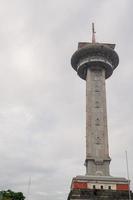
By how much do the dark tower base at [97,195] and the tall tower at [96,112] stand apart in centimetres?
99

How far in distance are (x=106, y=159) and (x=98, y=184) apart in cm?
958

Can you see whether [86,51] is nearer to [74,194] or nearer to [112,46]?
[112,46]

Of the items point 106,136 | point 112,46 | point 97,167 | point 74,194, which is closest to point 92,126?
point 106,136

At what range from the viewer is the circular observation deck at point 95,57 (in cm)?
12362

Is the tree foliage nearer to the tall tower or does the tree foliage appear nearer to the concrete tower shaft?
the tall tower

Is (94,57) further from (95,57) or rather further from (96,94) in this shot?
(96,94)

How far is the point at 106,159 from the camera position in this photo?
107125 millimetres

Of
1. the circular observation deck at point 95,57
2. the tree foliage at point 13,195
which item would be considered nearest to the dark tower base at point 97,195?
the tree foliage at point 13,195

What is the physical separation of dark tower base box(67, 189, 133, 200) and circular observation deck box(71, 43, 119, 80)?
45249 mm

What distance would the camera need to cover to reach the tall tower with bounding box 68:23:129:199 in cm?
10100

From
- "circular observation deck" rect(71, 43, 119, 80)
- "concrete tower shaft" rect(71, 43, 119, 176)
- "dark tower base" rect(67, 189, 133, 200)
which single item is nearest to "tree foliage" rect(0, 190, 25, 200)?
"dark tower base" rect(67, 189, 133, 200)

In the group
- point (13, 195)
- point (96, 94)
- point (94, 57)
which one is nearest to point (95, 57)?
point (94, 57)

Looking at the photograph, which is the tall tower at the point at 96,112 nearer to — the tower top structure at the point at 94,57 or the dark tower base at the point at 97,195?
the tower top structure at the point at 94,57

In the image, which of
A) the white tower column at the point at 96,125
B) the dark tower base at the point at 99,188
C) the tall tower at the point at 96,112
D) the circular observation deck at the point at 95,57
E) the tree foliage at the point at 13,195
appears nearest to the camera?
the tree foliage at the point at 13,195
